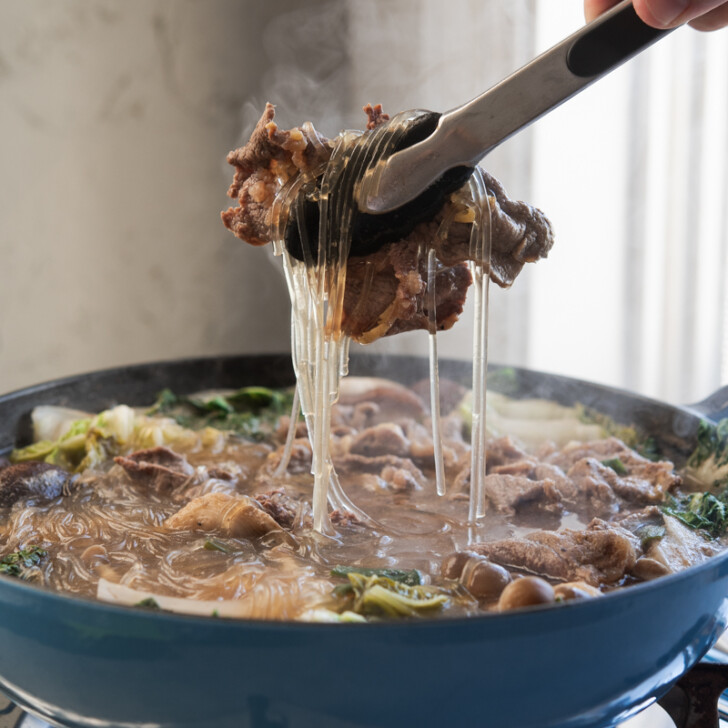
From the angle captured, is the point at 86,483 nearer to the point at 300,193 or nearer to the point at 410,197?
the point at 300,193

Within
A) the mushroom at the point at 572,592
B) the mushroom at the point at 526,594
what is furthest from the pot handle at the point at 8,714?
the mushroom at the point at 572,592

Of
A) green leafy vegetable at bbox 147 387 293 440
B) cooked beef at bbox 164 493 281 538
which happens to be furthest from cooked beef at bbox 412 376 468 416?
cooked beef at bbox 164 493 281 538

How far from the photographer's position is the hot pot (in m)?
1.52

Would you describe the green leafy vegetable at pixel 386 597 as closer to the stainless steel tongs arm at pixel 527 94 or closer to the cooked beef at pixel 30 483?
the stainless steel tongs arm at pixel 527 94

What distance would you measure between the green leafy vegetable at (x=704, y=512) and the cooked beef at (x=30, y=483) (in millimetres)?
2113

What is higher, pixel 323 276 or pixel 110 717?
pixel 323 276

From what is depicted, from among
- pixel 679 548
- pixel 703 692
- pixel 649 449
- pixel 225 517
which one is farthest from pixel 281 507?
pixel 649 449

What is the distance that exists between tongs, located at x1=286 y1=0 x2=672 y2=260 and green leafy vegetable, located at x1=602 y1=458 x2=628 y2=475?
1341 mm

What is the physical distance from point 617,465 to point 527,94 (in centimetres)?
160

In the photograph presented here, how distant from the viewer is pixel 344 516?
2.57 metres

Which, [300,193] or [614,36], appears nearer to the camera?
[614,36]

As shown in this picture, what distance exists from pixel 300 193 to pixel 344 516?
1020mm

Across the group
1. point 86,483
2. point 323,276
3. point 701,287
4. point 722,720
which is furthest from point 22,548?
point 701,287

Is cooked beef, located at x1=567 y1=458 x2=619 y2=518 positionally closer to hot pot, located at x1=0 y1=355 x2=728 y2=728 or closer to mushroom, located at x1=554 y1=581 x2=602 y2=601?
mushroom, located at x1=554 y1=581 x2=602 y2=601
